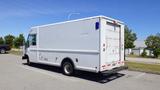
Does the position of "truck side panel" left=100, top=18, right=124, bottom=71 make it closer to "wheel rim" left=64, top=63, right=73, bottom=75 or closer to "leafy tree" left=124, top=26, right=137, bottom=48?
"wheel rim" left=64, top=63, right=73, bottom=75

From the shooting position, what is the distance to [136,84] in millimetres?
9430

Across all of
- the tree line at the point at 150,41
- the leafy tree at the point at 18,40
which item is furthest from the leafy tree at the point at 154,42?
the leafy tree at the point at 18,40

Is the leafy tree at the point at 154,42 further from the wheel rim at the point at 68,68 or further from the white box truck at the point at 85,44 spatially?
the wheel rim at the point at 68,68

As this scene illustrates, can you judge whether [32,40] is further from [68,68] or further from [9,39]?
[9,39]

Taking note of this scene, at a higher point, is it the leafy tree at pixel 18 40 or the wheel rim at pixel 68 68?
the leafy tree at pixel 18 40

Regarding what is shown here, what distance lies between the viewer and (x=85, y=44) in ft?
34.1

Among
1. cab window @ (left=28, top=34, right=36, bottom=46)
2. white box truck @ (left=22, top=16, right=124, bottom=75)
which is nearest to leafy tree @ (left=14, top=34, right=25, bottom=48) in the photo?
cab window @ (left=28, top=34, right=36, bottom=46)

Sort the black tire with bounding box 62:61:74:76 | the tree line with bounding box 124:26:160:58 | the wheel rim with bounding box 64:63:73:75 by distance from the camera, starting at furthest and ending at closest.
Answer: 1. the tree line with bounding box 124:26:160:58
2. the wheel rim with bounding box 64:63:73:75
3. the black tire with bounding box 62:61:74:76

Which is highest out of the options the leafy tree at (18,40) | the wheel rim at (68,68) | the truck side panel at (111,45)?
the leafy tree at (18,40)

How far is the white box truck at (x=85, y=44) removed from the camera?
32.2 feet

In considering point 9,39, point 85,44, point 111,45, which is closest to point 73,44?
point 85,44

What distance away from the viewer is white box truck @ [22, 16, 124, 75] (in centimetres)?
981

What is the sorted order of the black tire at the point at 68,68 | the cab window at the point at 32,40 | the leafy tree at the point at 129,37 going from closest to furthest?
the black tire at the point at 68,68 < the cab window at the point at 32,40 < the leafy tree at the point at 129,37

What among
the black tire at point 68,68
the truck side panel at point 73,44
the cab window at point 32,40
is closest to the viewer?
the truck side panel at point 73,44
